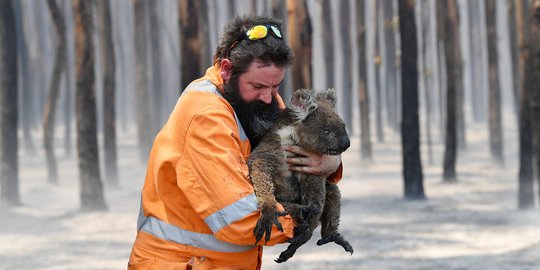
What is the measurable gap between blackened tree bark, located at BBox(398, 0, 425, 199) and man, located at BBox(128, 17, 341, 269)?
43.2 feet

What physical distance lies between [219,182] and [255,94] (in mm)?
363

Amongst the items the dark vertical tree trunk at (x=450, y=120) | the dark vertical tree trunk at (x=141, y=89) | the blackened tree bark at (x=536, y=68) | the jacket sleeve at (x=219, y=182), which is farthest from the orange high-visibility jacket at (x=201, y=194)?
the dark vertical tree trunk at (x=141, y=89)

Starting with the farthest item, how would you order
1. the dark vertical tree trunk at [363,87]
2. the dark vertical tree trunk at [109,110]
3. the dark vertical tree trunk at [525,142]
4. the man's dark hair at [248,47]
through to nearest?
1. the dark vertical tree trunk at [363,87]
2. the dark vertical tree trunk at [109,110]
3. the dark vertical tree trunk at [525,142]
4. the man's dark hair at [248,47]

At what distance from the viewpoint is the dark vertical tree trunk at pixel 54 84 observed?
16969 mm

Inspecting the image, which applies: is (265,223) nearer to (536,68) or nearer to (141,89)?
(536,68)

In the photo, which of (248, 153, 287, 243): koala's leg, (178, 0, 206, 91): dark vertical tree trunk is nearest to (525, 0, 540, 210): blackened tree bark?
(178, 0, 206, 91): dark vertical tree trunk

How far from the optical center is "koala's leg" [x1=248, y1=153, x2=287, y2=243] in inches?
108

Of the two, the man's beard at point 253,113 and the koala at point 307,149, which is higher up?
the man's beard at point 253,113

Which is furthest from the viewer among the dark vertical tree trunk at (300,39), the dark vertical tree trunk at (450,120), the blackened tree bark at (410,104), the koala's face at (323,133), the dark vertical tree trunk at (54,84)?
the dark vertical tree trunk at (450,120)

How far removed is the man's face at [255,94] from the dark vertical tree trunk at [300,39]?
11.1 meters

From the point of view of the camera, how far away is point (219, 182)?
8.96 ft

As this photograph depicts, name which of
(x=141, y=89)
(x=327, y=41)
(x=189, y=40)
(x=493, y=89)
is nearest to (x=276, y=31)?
(x=189, y=40)

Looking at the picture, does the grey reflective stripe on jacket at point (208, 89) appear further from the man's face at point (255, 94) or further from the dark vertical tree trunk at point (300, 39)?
the dark vertical tree trunk at point (300, 39)

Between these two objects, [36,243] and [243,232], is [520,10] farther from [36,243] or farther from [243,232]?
[243,232]
